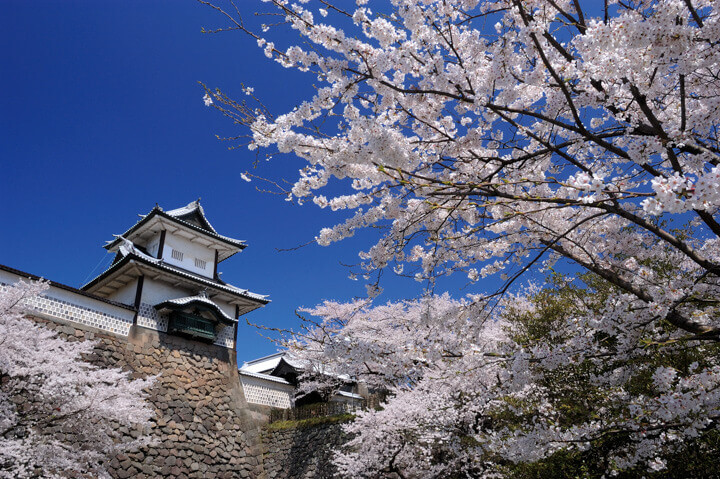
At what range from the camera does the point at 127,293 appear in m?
12.2

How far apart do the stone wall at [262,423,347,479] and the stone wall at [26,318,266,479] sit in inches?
13.3

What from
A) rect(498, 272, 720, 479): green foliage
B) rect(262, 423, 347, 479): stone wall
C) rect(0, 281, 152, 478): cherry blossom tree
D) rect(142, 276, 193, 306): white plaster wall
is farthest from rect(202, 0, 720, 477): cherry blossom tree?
rect(142, 276, 193, 306): white plaster wall

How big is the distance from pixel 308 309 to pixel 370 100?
1418 centimetres

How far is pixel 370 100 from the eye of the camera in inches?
156

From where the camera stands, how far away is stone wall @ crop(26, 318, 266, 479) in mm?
9953

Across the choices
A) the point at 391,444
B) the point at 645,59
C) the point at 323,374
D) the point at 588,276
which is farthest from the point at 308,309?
the point at 645,59

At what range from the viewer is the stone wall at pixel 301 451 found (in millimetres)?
11148

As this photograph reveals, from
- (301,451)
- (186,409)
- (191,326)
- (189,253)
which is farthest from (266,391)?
(189,253)

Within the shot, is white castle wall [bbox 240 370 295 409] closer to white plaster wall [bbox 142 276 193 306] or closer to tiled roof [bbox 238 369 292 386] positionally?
tiled roof [bbox 238 369 292 386]

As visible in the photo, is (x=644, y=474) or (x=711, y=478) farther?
(x=644, y=474)

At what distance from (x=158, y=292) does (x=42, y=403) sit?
6130mm

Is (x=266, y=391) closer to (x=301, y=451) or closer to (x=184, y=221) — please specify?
(x=301, y=451)

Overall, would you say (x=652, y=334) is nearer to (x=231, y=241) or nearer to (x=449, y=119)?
(x=449, y=119)

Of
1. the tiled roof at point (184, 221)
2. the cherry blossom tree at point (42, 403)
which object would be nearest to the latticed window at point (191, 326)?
the tiled roof at point (184, 221)
